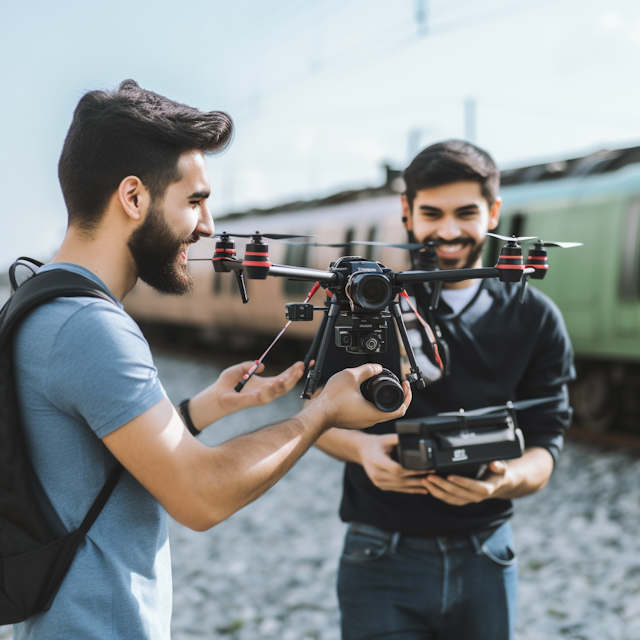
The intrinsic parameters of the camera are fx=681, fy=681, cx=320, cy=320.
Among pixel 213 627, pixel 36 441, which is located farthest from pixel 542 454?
pixel 213 627

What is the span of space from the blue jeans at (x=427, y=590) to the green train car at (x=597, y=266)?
7116 mm

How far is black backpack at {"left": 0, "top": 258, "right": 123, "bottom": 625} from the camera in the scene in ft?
5.32

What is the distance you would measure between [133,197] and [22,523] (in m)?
0.85

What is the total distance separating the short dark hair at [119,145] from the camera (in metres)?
1.76

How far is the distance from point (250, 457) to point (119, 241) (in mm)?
675

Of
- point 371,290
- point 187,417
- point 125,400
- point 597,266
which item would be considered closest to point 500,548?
point 187,417

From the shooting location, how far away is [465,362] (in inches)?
100

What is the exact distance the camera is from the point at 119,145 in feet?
5.77

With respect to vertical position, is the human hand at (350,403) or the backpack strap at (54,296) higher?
the backpack strap at (54,296)

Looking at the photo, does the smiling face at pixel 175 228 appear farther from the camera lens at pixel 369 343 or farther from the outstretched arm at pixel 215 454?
the camera lens at pixel 369 343

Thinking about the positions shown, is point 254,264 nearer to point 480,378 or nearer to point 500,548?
point 480,378

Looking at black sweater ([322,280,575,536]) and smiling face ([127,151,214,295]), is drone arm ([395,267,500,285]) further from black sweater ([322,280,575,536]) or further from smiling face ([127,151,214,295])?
black sweater ([322,280,575,536])

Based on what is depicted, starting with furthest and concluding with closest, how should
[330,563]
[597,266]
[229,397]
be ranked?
[597,266] → [330,563] → [229,397]

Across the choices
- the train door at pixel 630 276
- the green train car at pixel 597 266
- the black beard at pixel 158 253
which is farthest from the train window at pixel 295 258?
the black beard at pixel 158 253
